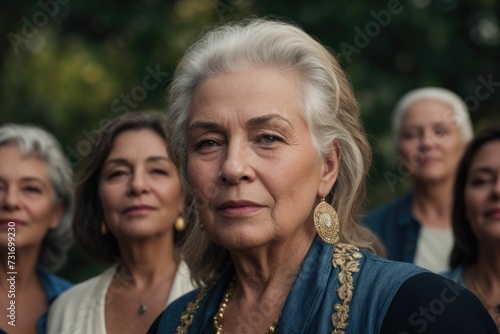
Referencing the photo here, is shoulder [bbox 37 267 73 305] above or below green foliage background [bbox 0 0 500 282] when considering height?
below

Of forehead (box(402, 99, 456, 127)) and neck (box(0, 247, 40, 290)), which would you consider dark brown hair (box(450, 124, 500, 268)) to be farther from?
neck (box(0, 247, 40, 290))

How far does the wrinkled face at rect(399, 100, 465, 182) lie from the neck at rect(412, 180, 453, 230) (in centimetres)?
6

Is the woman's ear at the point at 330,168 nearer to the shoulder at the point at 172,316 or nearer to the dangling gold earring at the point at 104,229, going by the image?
the shoulder at the point at 172,316

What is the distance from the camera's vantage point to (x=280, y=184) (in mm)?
2928

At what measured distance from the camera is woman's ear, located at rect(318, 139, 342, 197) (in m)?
3.10

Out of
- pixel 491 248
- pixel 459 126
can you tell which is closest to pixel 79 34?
pixel 459 126

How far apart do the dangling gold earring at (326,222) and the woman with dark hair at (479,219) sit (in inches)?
61.2

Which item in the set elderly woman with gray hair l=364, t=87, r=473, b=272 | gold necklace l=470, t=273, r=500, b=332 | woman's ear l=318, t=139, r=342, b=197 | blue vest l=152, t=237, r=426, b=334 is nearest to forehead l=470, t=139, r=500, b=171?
gold necklace l=470, t=273, r=500, b=332

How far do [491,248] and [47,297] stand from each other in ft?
7.92

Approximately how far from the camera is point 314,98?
3.04m

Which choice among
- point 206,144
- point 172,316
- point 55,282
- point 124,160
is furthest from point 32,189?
point 206,144

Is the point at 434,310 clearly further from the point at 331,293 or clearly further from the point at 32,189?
the point at 32,189

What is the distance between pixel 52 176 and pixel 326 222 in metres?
2.60

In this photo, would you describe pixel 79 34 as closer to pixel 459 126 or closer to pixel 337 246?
pixel 459 126
